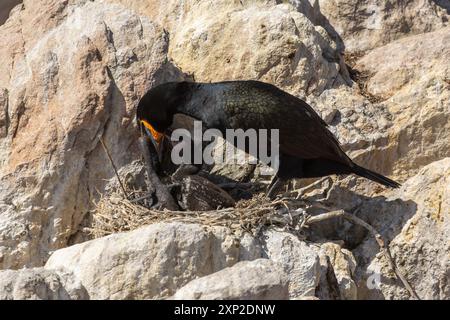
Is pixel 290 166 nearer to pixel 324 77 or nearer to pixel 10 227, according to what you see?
pixel 324 77

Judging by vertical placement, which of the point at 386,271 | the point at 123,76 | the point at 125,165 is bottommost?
the point at 386,271

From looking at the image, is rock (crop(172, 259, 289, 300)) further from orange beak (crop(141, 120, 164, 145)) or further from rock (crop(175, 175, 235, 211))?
orange beak (crop(141, 120, 164, 145))

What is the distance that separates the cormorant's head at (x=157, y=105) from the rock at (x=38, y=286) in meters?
2.13

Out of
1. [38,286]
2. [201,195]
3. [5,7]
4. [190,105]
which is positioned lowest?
[201,195]

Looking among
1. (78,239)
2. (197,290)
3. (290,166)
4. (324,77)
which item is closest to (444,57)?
(324,77)

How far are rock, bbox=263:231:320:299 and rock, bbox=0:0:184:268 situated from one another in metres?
1.64

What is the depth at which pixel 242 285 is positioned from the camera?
23.4 feet

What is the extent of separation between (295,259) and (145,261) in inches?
48.3

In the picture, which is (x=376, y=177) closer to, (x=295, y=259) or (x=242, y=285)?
(x=295, y=259)

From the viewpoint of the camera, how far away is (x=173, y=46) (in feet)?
35.0

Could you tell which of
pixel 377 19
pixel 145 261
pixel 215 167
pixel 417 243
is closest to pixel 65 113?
pixel 215 167

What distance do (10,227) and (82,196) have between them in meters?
0.64

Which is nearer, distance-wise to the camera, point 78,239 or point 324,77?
point 78,239

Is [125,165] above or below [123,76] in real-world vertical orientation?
below
